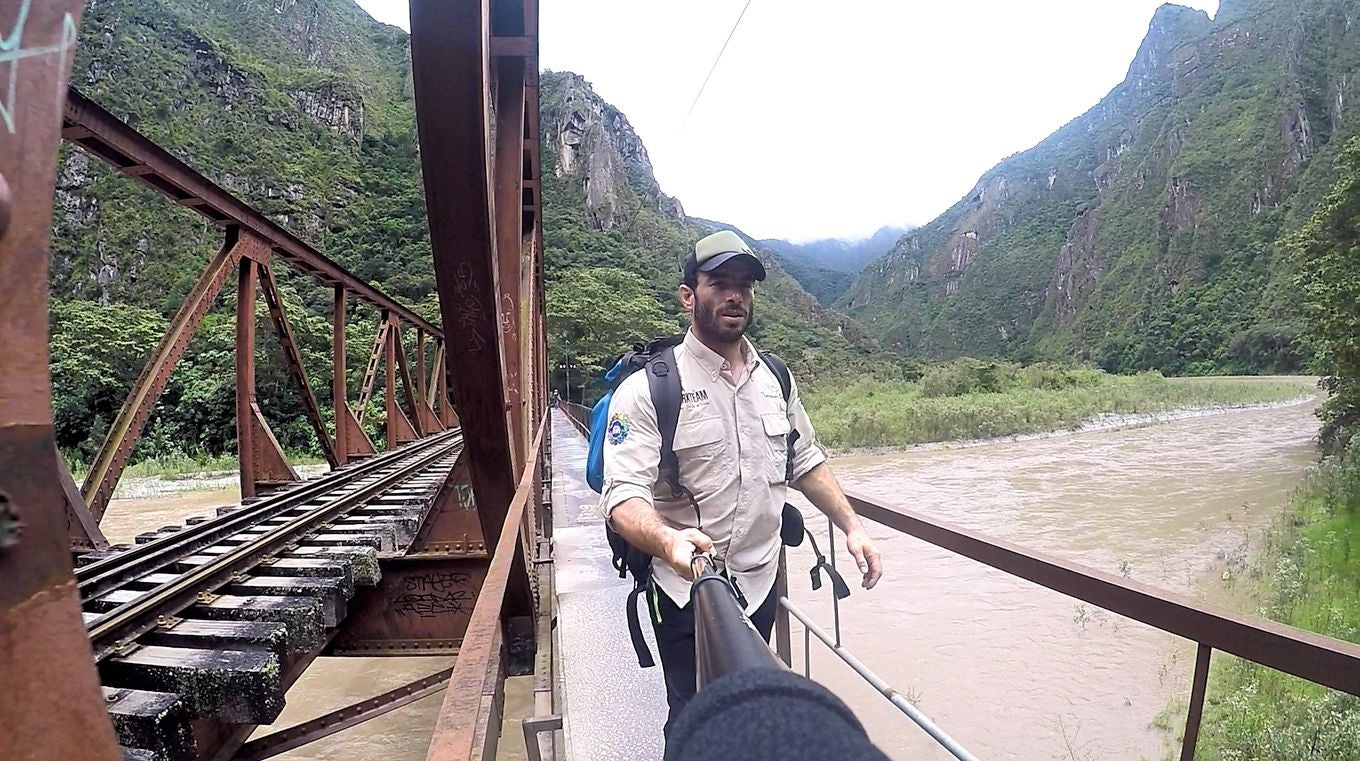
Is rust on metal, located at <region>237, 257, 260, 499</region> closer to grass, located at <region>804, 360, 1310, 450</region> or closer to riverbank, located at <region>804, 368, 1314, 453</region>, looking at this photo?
grass, located at <region>804, 360, 1310, 450</region>

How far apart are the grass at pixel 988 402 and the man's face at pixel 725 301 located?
60.7ft

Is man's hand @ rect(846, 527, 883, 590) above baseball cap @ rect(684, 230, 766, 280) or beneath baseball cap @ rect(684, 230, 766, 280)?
beneath

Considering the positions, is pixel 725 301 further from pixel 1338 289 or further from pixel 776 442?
pixel 1338 289

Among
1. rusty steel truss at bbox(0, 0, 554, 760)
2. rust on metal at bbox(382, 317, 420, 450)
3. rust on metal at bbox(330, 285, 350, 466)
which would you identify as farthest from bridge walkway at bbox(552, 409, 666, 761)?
rust on metal at bbox(382, 317, 420, 450)

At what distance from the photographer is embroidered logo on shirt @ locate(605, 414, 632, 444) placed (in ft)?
5.59

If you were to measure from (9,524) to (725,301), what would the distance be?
1392 mm

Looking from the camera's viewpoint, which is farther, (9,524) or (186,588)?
(186,588)

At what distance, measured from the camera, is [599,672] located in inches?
148

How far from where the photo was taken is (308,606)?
283cm

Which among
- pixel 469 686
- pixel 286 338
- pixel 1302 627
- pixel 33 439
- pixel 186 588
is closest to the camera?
pixel 33 439

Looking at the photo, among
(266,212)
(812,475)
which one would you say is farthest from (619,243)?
(812,475)

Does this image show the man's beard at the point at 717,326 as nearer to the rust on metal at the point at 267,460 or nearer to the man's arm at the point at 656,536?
the man's arm at the point at 656,536

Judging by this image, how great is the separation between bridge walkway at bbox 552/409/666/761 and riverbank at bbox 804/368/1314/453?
50.6ft

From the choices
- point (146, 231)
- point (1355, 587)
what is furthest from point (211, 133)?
point (1355, 587)
